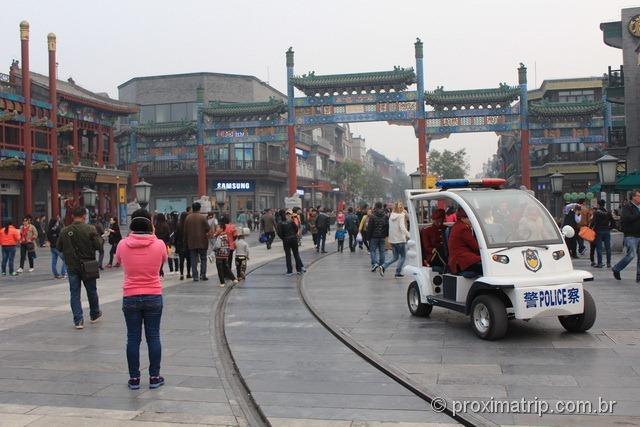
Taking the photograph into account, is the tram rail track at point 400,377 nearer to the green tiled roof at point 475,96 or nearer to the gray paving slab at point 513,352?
the gray paving slab at point 513,352

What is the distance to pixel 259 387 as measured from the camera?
218 inches

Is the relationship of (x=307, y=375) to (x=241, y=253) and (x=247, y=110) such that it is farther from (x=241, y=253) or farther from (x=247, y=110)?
(x=247, y=110)

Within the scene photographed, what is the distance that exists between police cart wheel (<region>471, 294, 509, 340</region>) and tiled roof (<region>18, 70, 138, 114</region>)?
113ft

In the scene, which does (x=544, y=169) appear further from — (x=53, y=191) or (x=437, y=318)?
(x=437, y=318)

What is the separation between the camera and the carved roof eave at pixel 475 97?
36.0 meters

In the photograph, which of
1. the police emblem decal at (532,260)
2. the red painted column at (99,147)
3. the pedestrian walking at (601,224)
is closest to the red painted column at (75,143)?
the red painted column at (99,147)

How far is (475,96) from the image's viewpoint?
3616 cm

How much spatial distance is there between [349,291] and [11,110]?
26524mm

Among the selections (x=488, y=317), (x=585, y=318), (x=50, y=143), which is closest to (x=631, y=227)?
(x=585, y=318)

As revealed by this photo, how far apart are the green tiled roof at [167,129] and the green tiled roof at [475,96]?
15.8 m

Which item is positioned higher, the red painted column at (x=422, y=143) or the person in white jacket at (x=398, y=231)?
the red painted column at (x=422, y=143)

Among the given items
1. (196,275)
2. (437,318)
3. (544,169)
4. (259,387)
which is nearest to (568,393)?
(259,387)

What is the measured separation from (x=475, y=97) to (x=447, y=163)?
3173 cm

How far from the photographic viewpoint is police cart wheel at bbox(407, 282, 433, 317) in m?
8.78
